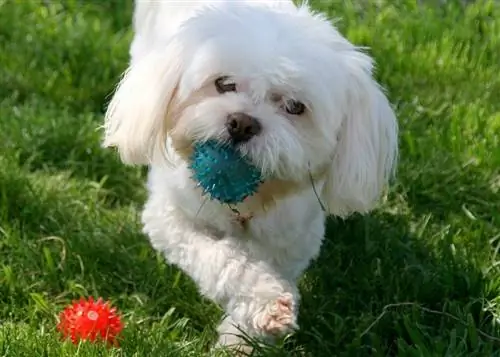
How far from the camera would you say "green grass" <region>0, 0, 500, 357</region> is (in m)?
3.22

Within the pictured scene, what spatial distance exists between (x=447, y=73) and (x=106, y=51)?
5.10 ft

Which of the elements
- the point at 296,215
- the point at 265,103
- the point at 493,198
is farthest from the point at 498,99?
the point at 265,103

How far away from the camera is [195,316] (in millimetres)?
3346

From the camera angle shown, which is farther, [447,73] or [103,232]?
[447,73]

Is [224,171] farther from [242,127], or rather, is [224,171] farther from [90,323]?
[90,323]

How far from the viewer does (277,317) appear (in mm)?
2887

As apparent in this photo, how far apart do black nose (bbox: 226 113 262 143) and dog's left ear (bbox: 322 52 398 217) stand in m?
0.36

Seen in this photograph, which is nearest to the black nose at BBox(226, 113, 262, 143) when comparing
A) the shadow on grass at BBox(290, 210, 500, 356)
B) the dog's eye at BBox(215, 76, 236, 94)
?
the dog's eye at BBox(215, 76, 236, 94)

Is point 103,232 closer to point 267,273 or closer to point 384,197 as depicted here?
point 267,273

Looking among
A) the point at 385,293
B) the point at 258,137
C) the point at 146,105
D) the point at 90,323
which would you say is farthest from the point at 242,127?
the point at 385,293

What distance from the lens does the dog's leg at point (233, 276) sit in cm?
292

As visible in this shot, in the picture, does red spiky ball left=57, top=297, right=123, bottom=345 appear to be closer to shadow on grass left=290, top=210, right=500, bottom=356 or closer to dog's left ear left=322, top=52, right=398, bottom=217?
shadow on grass left=290, top=210, right=500, bottom=356

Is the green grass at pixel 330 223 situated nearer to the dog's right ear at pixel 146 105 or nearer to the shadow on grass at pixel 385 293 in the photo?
the shadow on grass at pixel 385 293

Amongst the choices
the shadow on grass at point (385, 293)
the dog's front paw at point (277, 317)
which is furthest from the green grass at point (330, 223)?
the dog's front paw at point (277, 317)
